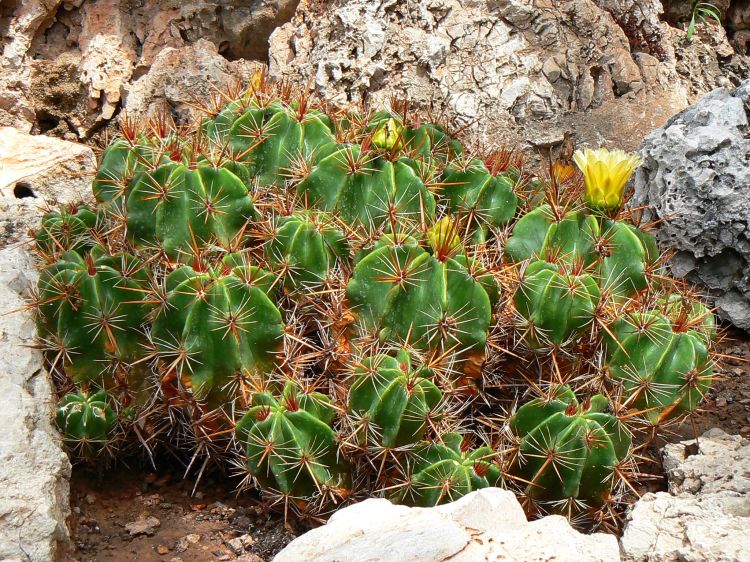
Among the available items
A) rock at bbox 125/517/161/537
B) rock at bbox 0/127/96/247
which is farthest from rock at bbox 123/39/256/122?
rock at bbox 125/517/161/537

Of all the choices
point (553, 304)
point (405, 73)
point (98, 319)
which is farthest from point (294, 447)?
point (405, 73)

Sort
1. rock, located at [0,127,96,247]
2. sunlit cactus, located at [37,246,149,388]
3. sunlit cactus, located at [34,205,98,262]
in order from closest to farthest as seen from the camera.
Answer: sunlit cactus, located at [37,246,149,388] → sunlit cactus, located at [34,205,98,262] → rock, located at [0,127,96,247]

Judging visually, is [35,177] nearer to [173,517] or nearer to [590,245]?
[173,517]

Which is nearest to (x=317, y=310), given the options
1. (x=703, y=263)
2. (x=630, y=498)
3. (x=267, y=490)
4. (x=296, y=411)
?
(x=296, y=411)

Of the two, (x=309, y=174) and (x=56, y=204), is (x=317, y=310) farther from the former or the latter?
(x=56, y=204)

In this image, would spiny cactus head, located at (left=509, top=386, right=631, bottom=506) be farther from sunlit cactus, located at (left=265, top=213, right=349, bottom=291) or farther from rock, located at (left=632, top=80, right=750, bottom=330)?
rock, located at (left=632, top=80, right=750, bottom=330)

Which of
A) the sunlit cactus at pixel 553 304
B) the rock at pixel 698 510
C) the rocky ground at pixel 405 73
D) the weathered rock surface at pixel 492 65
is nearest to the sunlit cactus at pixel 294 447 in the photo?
the sunlit cactus at pixel 553 304

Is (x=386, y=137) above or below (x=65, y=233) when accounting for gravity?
above
